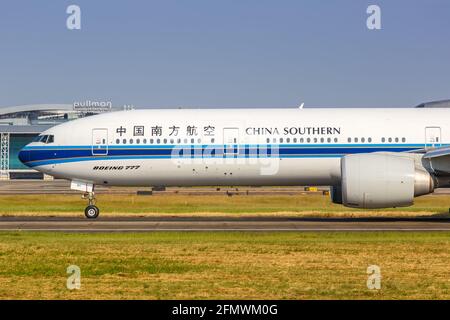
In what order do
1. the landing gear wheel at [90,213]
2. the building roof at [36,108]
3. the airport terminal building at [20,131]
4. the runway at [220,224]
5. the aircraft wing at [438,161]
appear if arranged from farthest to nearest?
the building roof at [36,108]
the airport terminal building at [20,131]
the landing gear wheel at [90,213]
the aircraft wing at [438,161]
the runway at [220,224]

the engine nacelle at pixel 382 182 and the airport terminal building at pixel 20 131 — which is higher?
the airport terminal building at pixel 20 131

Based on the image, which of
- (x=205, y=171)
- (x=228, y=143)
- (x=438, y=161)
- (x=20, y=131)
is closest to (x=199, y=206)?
(x=205, y=171)

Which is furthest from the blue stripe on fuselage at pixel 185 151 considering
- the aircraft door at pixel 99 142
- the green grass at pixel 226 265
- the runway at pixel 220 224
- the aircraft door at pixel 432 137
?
the green grass at pixel 226 265

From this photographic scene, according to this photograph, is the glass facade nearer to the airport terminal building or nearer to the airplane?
the airport terminal building

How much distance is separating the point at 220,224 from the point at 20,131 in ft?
325

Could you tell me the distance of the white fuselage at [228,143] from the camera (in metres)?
30.9

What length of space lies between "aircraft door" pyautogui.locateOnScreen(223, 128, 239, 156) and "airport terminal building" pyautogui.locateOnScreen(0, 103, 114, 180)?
9009 cm

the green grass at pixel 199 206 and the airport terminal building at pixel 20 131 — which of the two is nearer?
the green grass at pixel 199 206

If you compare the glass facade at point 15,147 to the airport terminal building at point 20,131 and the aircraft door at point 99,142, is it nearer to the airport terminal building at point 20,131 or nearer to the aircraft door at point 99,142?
the airport terminal building at point 20,131

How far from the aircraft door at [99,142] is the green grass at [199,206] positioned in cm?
679

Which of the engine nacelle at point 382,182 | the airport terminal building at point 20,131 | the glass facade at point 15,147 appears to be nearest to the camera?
the engine nacelle at point 382,182

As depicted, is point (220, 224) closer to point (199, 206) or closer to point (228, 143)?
point (228, 143)

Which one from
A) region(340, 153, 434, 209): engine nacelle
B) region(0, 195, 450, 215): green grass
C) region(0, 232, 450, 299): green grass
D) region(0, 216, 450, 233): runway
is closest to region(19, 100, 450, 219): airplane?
region(340, 153, 434, 209): engine nacelle

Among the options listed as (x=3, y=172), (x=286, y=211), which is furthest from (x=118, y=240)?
(x=3, y=172)
